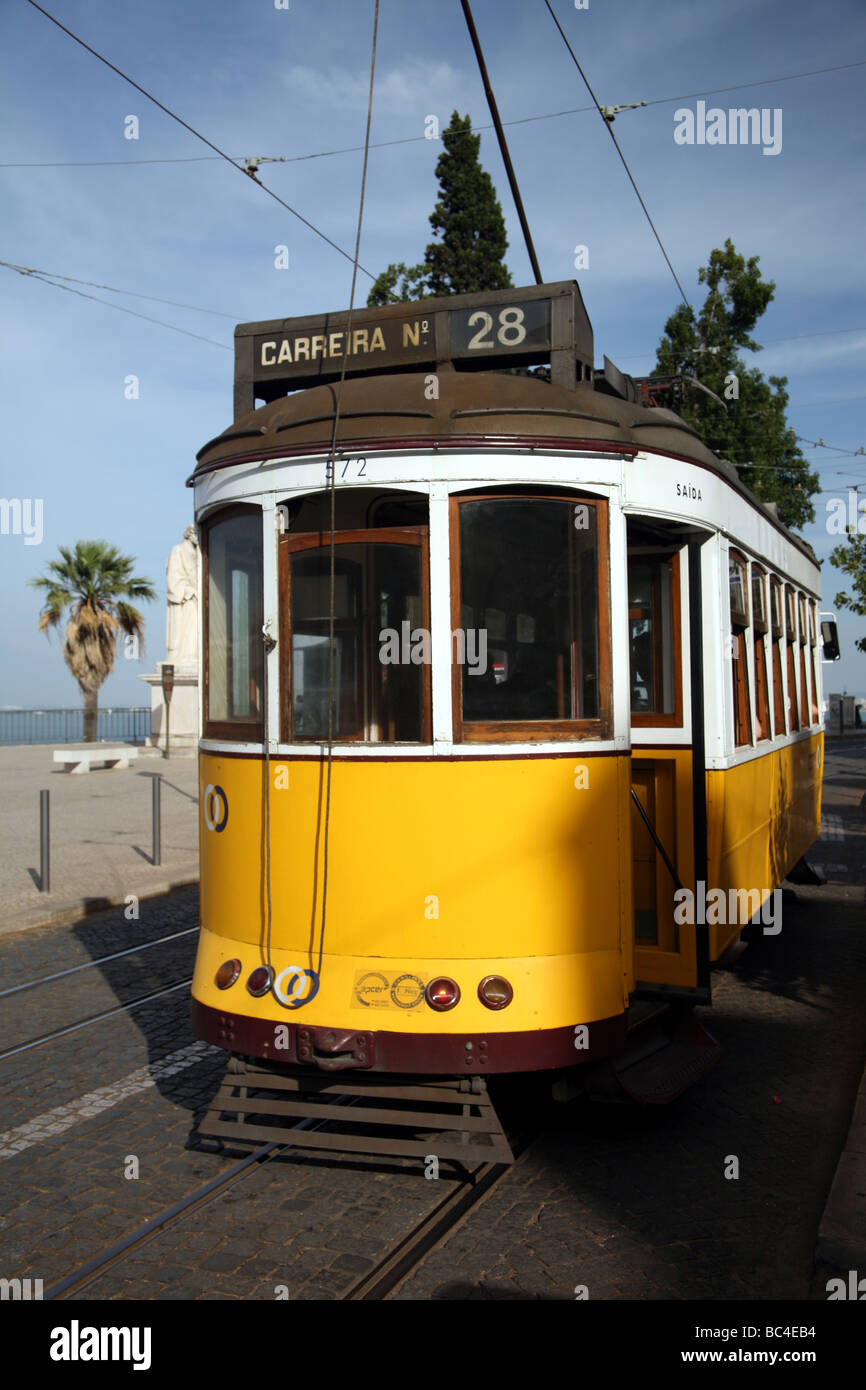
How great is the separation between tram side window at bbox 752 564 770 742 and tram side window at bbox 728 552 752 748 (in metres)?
0.35

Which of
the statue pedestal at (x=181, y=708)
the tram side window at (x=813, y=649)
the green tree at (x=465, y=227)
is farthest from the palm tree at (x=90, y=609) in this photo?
the tram side window at (x=813, y=649)

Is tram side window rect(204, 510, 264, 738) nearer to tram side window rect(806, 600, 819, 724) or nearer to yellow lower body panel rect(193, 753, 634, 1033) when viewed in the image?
yellow lower body panel rect(193, 753, 634, 1033)

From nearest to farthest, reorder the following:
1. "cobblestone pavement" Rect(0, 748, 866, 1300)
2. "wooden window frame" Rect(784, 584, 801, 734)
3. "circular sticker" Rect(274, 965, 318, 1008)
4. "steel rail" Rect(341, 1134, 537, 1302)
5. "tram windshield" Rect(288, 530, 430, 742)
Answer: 1. "steel rail" Rect(341, 1134, 537, 1302)
2. "cobblestone pavement" Rect(0, 748, 866, 1300)
3. "circular sticker" Rect(274, 965, 318, 1008)
4. "tram windshield" Rect(288, 530, 430, 742)
5. "wooden window frame" Rect(784, 584, 801, 734)

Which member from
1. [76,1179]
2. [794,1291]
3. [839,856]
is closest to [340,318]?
[76,1179]

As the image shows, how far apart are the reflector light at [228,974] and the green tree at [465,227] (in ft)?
73.7

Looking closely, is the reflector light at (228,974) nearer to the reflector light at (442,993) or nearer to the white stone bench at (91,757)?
the reflector light at (442,993)

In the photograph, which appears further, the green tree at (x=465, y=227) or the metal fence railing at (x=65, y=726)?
the metal fence railing at (x=65, y=726)

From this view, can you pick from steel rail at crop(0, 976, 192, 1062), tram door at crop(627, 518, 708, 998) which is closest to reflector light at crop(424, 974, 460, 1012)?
tram door at crop(627, 518, 708, 998)

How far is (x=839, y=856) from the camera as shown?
14.3 meters

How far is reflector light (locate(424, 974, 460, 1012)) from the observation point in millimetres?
3988

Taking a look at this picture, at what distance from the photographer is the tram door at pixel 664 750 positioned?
5438 mm

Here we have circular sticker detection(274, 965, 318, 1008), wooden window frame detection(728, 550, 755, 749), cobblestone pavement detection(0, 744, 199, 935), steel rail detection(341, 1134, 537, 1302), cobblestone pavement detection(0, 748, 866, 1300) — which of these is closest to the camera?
steel rail detection(341, 1134, 537, 1302)

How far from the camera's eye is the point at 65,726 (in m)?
37.4

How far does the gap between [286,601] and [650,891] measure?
8.17ft
